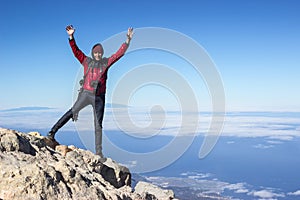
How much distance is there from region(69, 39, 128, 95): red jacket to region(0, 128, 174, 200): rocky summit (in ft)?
7.78

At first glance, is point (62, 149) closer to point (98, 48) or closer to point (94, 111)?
point (94, 111)

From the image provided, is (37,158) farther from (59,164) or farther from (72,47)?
(72,47)

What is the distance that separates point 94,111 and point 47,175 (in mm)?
4892

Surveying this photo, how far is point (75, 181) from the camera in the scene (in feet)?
22.8

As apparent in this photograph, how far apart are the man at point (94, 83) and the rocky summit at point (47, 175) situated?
5.57ft

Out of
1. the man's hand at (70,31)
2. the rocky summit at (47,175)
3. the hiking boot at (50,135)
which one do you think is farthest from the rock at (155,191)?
the man's hand at (70,31)

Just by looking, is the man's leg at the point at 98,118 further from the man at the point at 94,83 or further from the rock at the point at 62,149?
the rock at the point at 62,149

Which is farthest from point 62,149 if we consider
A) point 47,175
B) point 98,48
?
point 98,48

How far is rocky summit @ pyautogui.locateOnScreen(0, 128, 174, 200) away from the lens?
6.00 metres

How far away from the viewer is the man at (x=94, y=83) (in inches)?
428

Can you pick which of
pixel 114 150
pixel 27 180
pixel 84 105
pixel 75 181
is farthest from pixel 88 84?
pixel 27 180

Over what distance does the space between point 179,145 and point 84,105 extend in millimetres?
4330

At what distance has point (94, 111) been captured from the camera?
1122cm

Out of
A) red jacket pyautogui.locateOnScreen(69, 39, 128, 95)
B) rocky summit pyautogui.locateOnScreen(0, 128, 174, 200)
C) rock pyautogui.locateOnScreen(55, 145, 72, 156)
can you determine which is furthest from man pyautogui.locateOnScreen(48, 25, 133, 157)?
rocky summit pyautogui.locateOnScreen(0, 128, 174, 200)
